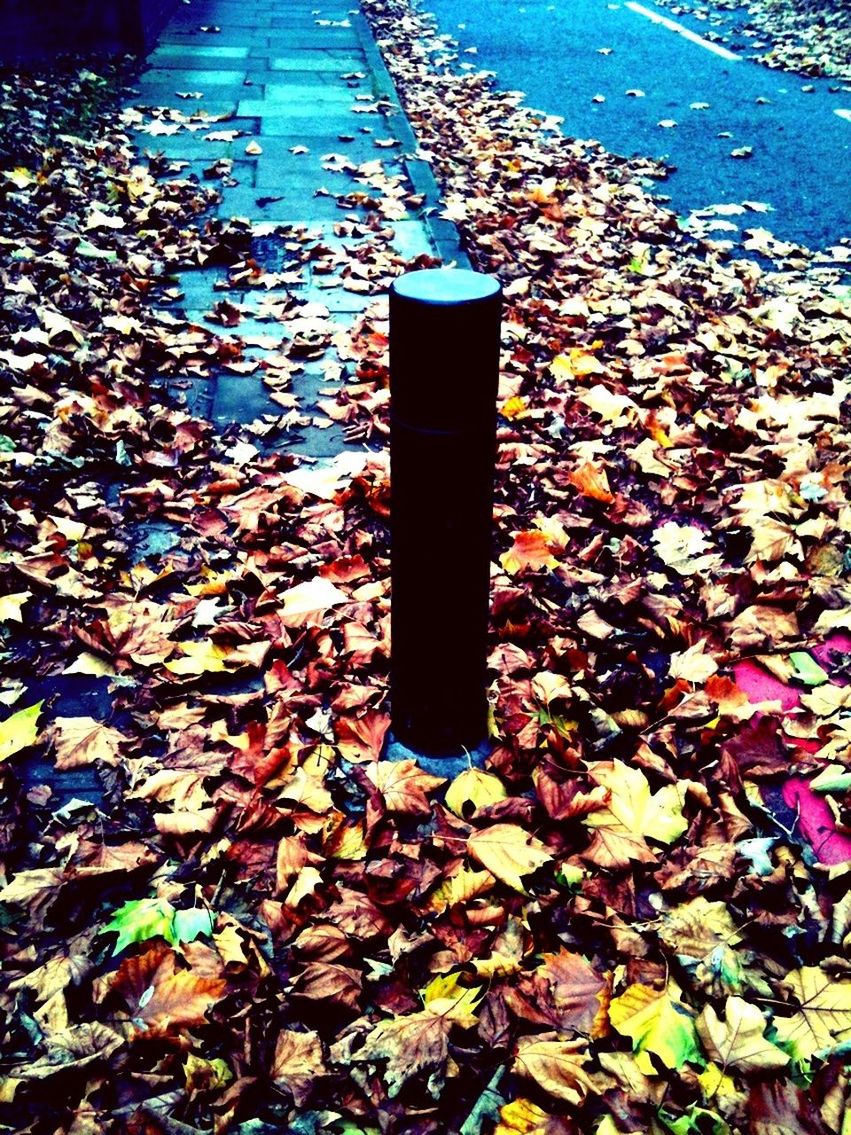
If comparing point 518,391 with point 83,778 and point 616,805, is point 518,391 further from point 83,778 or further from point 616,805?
point 83,778

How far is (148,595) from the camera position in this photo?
2523 millimetres

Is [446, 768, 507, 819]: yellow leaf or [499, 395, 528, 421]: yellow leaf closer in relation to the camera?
[446, 768, 507, 819]: yellow leaf

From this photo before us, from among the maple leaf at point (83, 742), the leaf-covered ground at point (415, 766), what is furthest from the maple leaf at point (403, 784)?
the maple leaf at point (83, 742)

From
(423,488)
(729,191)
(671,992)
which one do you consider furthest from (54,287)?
(729,191)

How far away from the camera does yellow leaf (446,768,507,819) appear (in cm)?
194

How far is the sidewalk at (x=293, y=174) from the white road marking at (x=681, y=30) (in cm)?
346

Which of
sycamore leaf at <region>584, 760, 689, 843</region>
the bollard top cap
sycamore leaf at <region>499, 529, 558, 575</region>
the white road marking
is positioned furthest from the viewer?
the white road marking

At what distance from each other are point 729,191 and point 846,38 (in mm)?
4894

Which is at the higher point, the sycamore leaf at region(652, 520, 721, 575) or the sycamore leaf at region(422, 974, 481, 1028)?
the sycamore leaf at region(652, 520, 721, 575)

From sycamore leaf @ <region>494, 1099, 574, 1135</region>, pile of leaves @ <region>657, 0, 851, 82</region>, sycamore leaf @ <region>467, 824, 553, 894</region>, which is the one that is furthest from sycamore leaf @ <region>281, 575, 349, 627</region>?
pile of leaves @ <region>657, 0, 851, 82</region>

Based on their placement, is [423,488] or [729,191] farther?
[729,191]

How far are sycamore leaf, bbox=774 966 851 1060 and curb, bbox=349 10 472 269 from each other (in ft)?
11.9

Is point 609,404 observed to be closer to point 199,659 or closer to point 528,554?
point 528,554

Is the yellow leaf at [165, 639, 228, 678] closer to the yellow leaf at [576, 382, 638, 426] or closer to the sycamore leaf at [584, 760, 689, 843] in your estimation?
the sycamore leaf at [584, 760, 689, 843]
